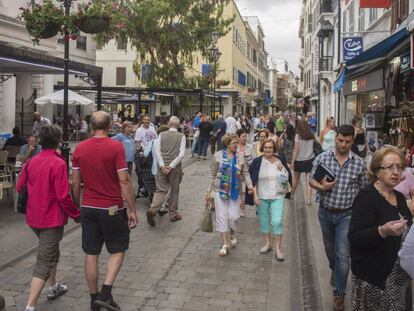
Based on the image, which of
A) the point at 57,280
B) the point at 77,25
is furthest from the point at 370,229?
the point at 77,25

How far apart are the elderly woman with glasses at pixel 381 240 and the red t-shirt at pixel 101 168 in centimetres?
214

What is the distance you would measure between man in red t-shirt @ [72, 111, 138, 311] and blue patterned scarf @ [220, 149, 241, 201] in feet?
6.98

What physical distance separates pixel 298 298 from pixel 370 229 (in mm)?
2351

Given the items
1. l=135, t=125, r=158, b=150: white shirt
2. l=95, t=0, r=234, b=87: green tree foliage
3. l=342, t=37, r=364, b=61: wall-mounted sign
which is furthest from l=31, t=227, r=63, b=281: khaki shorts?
l=95, t=0, r=234, b=87: green tree foliage

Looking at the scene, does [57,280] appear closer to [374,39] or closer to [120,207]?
[120,207]

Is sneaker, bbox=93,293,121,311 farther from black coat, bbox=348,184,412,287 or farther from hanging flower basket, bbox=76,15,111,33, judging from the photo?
hanging flower basket, bbox=76,15,111,33

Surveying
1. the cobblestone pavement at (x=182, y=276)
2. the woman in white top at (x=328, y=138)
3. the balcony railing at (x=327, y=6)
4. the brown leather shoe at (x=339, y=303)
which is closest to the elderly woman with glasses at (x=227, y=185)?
the cobblestone pavement at (x=182, y=276)

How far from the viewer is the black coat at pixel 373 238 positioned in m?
3.36

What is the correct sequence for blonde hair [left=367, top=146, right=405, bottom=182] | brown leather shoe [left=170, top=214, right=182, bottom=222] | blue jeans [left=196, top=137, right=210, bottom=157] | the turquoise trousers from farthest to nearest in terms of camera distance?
1. blue jeans [left=196, top=137, right=210, bottom=157]
2. brown leather shoe [left=170, top=214, right=182, bottom=222]
3. the turquoise trousers
4. blonde hair [left=367, top=146, right=405, bottom=182]

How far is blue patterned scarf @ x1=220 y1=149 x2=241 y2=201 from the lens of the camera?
6.62 meters

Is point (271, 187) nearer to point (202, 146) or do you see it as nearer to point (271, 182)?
point (271, 182)

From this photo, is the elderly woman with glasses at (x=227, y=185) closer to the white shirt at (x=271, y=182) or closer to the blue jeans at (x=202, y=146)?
the white shirt at (x=271, y=182)

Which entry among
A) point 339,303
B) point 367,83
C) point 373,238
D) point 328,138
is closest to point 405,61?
point 328,138

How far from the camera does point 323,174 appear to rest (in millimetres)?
4945
